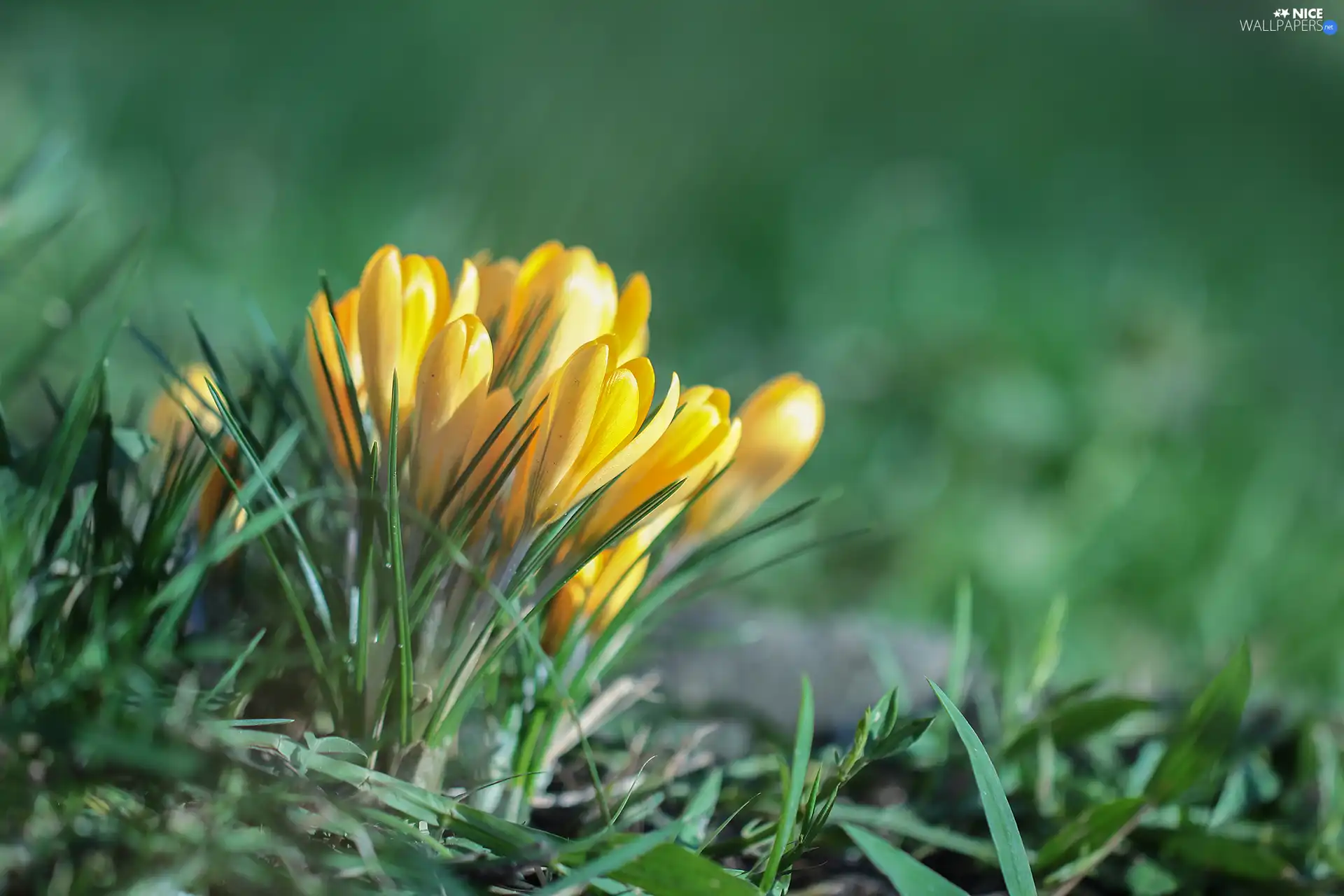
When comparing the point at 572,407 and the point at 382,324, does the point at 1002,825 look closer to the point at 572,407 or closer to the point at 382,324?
the point at 572,407

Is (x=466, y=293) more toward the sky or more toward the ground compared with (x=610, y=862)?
more toward the sky

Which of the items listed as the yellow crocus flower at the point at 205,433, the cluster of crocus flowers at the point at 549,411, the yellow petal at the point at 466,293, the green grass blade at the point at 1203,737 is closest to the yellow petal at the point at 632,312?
the cluster of crocus flowers at the point at 549,411

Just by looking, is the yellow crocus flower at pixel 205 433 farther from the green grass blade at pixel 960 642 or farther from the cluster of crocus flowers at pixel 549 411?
the green grass blade at pixel 960 642

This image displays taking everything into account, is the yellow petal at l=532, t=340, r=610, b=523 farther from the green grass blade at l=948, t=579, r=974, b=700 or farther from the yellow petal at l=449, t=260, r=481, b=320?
the green grass blade at l=948, t=579, r=974, b=700

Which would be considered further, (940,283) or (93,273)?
(940,283)

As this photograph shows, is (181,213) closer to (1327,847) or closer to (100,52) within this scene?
(100,52)

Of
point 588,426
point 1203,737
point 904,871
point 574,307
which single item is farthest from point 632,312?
point 1203,737

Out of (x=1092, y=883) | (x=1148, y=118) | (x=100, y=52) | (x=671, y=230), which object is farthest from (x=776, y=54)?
(x=1092, y=883)
